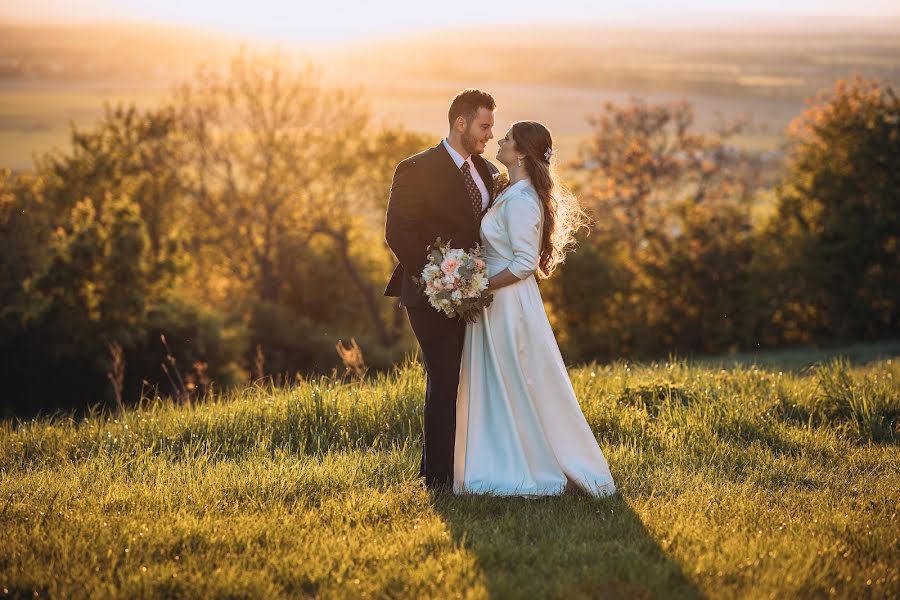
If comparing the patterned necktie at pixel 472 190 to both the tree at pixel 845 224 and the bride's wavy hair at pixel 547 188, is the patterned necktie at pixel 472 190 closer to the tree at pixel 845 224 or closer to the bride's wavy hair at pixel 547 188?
the bride's wavy hair at pixel 547 188

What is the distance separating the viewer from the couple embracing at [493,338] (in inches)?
211

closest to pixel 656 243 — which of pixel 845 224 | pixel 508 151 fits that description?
pixel 845 224

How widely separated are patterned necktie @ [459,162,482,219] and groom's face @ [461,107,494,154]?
0.14m

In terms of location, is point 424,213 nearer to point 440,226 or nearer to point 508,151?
point 440,226

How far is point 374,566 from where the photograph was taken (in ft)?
13.7

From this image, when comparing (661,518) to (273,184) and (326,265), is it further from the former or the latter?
(326,265)

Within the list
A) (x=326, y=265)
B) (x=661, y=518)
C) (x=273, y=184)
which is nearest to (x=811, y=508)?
(x=661, y=518)

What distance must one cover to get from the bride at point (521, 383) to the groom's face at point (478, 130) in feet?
0.50

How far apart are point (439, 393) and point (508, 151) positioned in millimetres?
1612

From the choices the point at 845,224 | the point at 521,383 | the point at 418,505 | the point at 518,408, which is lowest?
the point at 845,224

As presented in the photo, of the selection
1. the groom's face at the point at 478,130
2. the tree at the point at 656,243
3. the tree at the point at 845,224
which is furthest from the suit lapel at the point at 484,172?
the tree at the point at 656,243

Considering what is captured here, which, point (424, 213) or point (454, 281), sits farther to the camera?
point (424, 213)

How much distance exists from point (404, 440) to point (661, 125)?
3485 cm

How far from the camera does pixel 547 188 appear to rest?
212 inches
